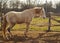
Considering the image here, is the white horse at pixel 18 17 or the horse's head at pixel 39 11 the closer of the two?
the white horse at pixel 18 17

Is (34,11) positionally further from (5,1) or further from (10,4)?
(10,4)

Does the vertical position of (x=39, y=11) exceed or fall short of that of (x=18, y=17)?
it exceeds it

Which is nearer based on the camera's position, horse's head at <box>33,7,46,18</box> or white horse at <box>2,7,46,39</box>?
white horse at <box>2,7,46,39</box>

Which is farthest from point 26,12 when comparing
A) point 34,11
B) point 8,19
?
point 8,19

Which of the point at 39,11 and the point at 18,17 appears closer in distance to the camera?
the point at 18,17

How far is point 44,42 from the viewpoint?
570 cm

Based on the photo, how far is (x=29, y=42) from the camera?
18.7 ft

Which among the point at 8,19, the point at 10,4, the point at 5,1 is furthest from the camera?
the point at 10,4

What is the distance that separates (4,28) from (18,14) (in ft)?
2.64

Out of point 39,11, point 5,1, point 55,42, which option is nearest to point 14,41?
point 55,42

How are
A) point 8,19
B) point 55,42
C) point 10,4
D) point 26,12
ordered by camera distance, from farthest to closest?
point 10,4, point 26,12, point 8,19, point 55,42

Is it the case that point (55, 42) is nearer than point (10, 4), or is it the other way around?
point (55, 42)

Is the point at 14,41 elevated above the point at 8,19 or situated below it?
below

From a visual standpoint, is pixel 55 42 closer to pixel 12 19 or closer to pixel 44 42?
pixel 44 42
